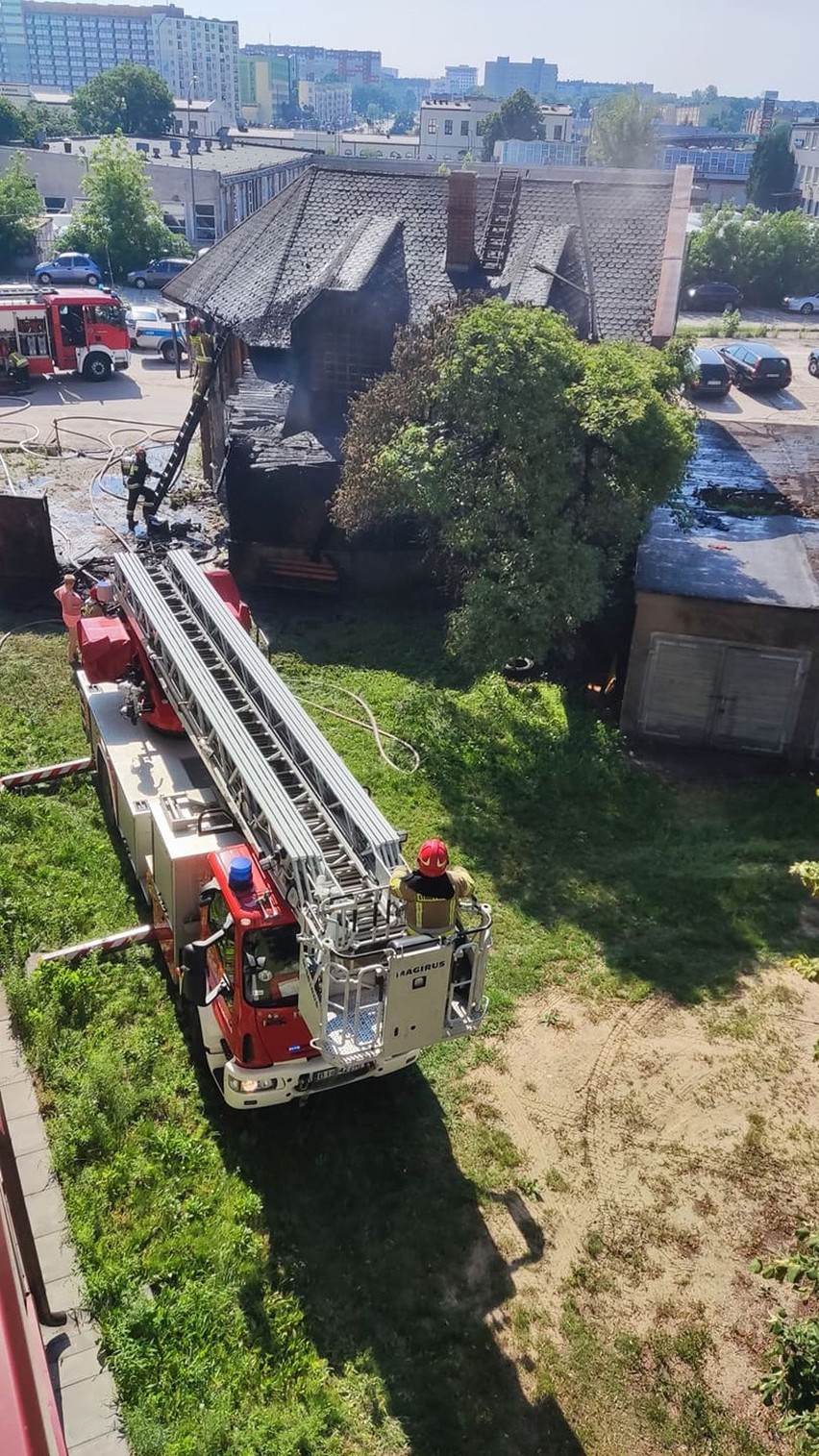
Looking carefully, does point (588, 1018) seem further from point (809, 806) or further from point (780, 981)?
point (809, 806)

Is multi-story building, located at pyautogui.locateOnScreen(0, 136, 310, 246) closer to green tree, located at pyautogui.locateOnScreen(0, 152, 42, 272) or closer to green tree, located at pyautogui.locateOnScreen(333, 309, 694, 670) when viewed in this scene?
green tree, located at pyautogui.locateOnScreen(0, 152, 42, 272)

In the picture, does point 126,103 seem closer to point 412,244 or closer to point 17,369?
point 17,369

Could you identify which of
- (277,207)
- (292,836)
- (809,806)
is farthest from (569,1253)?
(277,207)

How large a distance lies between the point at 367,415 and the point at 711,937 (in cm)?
962

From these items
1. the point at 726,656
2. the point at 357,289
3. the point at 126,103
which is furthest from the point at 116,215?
the point at 126,103

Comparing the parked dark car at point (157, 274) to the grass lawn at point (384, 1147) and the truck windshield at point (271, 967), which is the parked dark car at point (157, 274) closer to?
the grass lawn at point (384, 1147)

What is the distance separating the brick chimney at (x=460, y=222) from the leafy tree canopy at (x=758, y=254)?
31.0 m

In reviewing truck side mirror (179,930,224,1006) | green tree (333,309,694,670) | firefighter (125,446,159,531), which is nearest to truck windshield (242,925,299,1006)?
truck side mirror (179,930,224,1006)

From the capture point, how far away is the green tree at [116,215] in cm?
4544

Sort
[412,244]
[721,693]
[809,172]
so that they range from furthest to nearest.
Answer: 1. [809,172]
2. [412,244]
3. [721,693]

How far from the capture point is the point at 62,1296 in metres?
7.47

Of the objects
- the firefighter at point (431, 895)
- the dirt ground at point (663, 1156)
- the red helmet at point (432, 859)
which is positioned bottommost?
the dirt ground at point (663, 1156)

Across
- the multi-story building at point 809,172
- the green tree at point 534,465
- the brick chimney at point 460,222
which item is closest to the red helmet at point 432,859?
the green tree at point 534,465

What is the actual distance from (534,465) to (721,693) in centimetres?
430
